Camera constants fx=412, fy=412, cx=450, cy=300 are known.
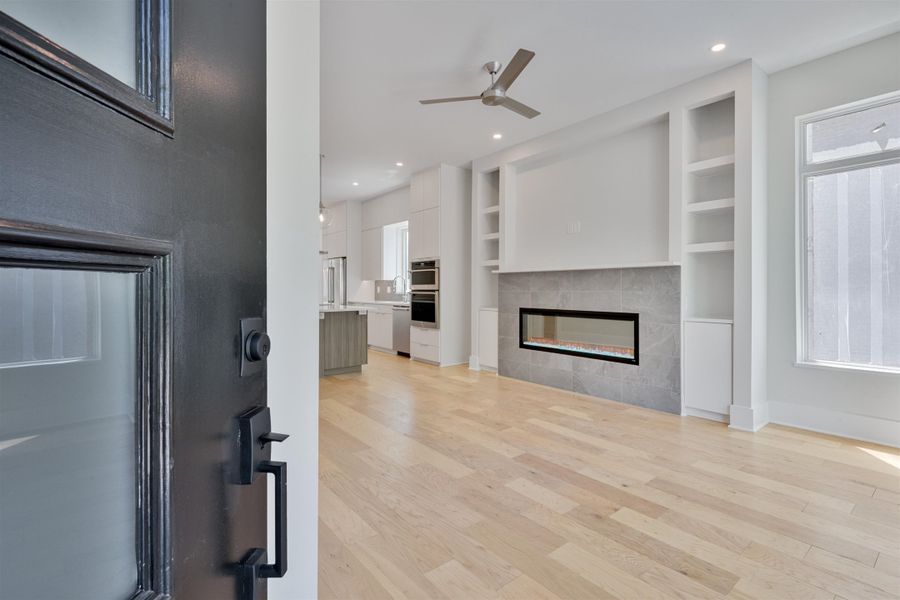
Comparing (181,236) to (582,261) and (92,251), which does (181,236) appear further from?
(582,261)

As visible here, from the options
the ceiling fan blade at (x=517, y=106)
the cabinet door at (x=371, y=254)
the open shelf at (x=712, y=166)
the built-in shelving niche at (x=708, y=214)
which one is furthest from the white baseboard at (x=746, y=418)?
the cabinet door at (x=371, y=254)

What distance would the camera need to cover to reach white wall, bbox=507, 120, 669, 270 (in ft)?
12.8

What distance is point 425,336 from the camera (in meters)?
5.95

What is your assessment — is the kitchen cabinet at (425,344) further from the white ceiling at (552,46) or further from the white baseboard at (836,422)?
the white baseboard at (836,422)

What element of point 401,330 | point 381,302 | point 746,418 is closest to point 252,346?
point 746,418

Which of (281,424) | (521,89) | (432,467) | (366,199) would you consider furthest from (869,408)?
(366,199)

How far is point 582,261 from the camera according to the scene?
4.52 meters

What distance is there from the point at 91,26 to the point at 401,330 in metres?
6.34

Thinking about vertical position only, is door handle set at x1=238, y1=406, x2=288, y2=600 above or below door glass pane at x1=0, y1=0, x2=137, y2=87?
below

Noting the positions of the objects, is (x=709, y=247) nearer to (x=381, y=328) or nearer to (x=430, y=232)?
(x=430, y=232)

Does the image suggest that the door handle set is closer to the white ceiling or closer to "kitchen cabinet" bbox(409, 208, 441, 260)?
the white ceiling

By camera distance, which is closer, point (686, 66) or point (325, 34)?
point (325, 34)

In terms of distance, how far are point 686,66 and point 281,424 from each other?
3.86 metres

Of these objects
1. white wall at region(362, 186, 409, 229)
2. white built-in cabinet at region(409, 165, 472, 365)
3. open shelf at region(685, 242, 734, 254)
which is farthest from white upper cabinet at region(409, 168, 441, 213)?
open shelf at region(685, 242, 734, 254)
